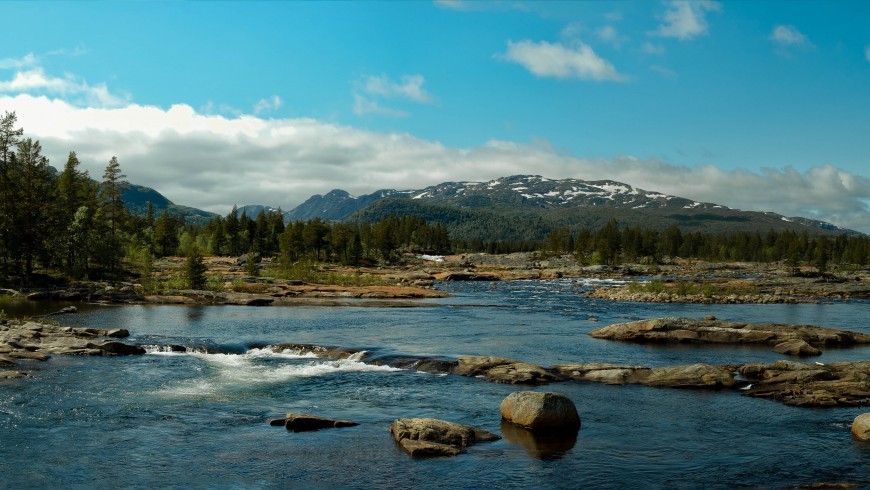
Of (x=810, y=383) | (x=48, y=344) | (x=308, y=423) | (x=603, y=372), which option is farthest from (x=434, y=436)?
(x=48, y=344)

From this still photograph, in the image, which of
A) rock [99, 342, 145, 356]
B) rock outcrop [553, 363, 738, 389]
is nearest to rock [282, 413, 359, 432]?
rock outcrop [553, 363, 738, 389]

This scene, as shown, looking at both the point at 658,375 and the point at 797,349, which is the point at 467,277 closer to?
the point at 797,349

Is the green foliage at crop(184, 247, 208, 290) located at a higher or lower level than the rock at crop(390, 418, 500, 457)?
higher

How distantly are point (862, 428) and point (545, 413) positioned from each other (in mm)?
11905

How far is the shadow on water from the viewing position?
2138cm

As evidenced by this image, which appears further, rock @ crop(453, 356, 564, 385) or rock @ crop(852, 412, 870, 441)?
rock @ crop(453, 356, 564, 385)

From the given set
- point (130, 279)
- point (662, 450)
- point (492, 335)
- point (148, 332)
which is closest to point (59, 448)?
point (662, 450)

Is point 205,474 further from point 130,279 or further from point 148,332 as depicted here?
point 130,279

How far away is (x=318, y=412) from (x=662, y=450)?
14166 mm

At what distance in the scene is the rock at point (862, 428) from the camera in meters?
22.5

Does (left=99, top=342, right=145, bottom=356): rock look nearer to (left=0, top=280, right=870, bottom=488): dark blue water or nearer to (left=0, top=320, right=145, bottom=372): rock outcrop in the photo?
(left=0, top=320, right=145, bottom=372): rock outcrop

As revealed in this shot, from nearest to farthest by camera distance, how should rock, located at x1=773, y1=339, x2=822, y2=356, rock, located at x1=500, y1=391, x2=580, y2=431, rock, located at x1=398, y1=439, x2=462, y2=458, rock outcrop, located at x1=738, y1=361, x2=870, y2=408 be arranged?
rock, located at x1=398, y1=439, x2=462, y2=458 → rock, located at x1=500, y1=391, x2=580, y2=431 → rock outcrop, located at x1=738, y1=361, x2=870, y2=408 → rock, located at x1=773, y1=339, x2=822, y2=356

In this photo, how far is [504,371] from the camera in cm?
3391

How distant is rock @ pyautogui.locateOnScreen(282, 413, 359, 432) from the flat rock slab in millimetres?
31051
